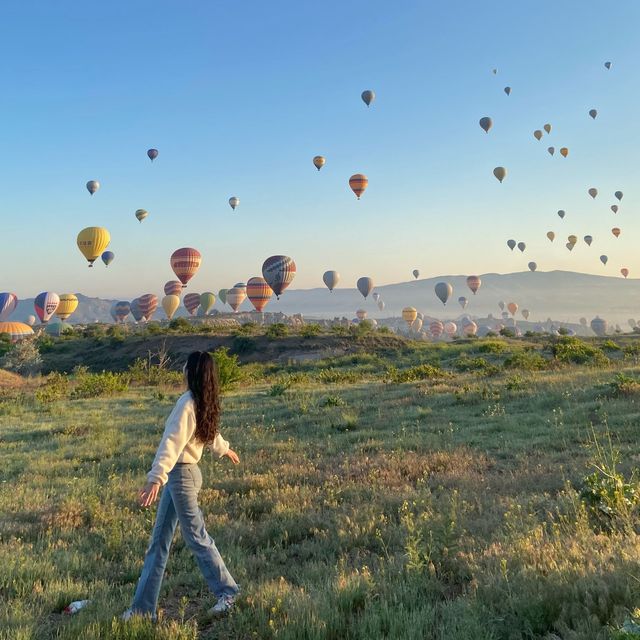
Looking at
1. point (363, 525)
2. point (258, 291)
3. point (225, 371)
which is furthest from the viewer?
point (258, 291)

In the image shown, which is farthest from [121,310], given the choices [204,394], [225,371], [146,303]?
→ [204,394]

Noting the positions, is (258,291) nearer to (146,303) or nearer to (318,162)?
(318,162)

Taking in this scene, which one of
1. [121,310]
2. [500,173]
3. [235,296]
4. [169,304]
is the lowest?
[121,310]

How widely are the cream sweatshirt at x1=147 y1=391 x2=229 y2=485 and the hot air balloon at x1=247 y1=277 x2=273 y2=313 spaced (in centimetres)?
7455

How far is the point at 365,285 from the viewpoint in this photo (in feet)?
319

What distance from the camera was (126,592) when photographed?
15.2 feet

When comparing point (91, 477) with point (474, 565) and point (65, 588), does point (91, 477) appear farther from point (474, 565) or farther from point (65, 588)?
point (474, 565)

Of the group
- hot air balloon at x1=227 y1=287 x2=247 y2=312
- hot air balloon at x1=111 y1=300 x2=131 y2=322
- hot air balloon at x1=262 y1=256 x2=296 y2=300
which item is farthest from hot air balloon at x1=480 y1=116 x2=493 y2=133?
hot air balloon at x1=111 y1=300 x2=131 y2=322

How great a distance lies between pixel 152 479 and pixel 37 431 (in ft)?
38.6

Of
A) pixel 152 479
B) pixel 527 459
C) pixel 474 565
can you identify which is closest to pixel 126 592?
pixel 152 479

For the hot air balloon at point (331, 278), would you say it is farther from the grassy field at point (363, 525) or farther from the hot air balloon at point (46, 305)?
the grassy field at point (363, 525)

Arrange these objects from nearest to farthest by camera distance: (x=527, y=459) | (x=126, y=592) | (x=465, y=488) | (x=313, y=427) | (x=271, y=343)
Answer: (x=126, y=592) < (x=465, y=488) < (x=527, y=459) < (x=313, y=427) < (x=271, y=343)

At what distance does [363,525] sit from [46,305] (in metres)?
97.6

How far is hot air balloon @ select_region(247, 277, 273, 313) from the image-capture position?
260 feet
